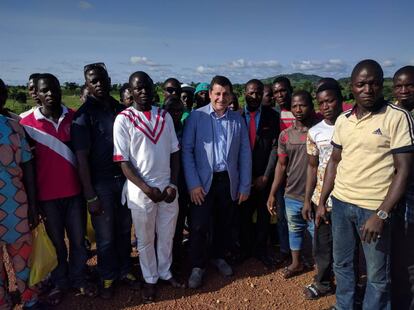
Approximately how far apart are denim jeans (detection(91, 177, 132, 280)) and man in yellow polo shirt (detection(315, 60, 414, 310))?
223 centimetres

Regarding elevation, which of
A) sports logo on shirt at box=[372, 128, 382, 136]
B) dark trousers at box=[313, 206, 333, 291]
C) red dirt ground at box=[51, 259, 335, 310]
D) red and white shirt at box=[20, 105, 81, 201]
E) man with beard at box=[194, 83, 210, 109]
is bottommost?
red dirt ground at box=[51, 259, 335, 310]

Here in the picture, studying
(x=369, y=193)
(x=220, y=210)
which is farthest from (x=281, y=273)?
(x=369, y=193)

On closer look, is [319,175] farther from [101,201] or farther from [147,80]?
[101,201]

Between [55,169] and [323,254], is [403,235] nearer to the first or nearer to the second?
[323,254]

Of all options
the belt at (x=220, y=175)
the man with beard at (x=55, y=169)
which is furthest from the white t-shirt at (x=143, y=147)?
the belt at (x=220, y=175)

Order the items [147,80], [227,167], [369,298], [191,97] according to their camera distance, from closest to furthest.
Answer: [369,298] < [147,80] < [227,167] < [191,97]

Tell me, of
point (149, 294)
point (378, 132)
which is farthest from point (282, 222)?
point (378, 132)

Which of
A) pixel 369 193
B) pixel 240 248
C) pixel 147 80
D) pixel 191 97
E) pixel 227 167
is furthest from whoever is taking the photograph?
pixel 191 97

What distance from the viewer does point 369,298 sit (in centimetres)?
274

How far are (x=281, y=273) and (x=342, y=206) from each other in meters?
1.68

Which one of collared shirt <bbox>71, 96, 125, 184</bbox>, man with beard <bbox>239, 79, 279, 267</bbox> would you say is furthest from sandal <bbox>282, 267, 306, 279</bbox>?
collared shirt <bbox>71, 96, 125, 184</bbox>

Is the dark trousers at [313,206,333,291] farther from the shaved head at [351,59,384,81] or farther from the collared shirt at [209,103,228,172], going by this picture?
the shaved head at [351,59,384,81]

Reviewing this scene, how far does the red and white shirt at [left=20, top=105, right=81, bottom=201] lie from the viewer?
3.22 meters

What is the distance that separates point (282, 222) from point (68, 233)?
2.59 m
